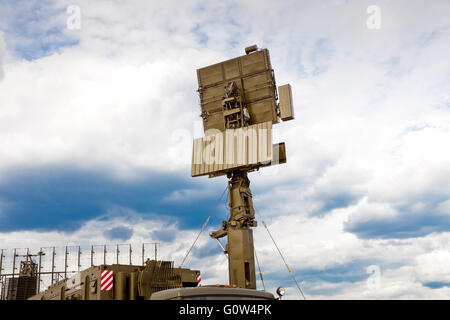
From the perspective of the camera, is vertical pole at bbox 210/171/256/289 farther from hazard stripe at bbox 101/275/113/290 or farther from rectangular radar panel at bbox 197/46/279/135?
hazard stripe at bbox 101/275/113/290

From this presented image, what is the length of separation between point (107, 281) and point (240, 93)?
1379cm

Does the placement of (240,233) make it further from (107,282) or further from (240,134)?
(107,282)

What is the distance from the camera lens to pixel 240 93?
26500 mm

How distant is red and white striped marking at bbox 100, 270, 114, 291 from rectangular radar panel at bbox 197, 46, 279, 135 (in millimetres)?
11904

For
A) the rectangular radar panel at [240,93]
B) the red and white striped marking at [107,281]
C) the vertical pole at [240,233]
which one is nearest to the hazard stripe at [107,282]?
the red and white striped marking at [107,281]

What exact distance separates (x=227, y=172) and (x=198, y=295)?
1601cm

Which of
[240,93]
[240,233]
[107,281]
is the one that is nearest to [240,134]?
[240,93]

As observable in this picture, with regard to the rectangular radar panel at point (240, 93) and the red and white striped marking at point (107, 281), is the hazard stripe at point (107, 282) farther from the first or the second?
the rectangular radar panel at point (240, 93)

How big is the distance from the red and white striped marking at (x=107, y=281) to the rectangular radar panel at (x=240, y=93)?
11.9 meters

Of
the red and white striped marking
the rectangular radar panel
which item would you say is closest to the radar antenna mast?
the rectangular radar panel

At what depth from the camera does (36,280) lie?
4272 cm

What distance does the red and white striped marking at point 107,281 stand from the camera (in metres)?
17.7
